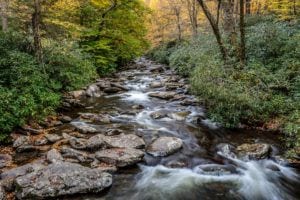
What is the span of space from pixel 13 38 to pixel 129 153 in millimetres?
6991

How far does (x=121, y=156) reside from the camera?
23.9 feet

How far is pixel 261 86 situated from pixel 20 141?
320 inches

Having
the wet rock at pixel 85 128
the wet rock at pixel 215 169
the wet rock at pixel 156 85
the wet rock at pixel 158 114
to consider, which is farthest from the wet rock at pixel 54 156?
the wet rock at pixel 156 85

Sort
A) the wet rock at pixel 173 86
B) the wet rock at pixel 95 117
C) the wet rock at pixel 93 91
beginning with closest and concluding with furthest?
1. the wet rock at pixel 95 117
2. the wet rock at pixel 93 91
3. the wet rock at pixel 173 86

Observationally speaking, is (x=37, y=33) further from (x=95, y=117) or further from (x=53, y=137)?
(x=53, y=137)

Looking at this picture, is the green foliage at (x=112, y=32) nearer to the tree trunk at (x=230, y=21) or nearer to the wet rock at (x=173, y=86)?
the wet rock at (x=173, y=86)

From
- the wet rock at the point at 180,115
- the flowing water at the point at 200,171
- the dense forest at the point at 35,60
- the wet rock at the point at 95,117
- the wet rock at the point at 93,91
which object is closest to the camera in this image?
the flowing water at the point at 200,171

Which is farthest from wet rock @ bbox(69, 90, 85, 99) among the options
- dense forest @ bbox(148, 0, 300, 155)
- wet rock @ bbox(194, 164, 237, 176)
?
wet rock @ bbox(194, 164, 237, 176)

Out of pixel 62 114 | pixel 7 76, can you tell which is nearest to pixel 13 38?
pixel 7 76

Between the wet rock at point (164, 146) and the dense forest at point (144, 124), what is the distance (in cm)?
3

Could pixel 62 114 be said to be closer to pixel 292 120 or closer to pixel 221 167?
pixel 221 167

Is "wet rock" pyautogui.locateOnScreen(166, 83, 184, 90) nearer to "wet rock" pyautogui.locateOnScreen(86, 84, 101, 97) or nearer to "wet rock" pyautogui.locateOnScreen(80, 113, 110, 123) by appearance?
"wet rock" pyautogui.locateOnScreen(86, 84, 101, 97)

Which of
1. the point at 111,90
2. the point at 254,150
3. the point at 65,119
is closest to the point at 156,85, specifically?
the point at 111,90

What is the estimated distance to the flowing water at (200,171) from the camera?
20.7 ft
